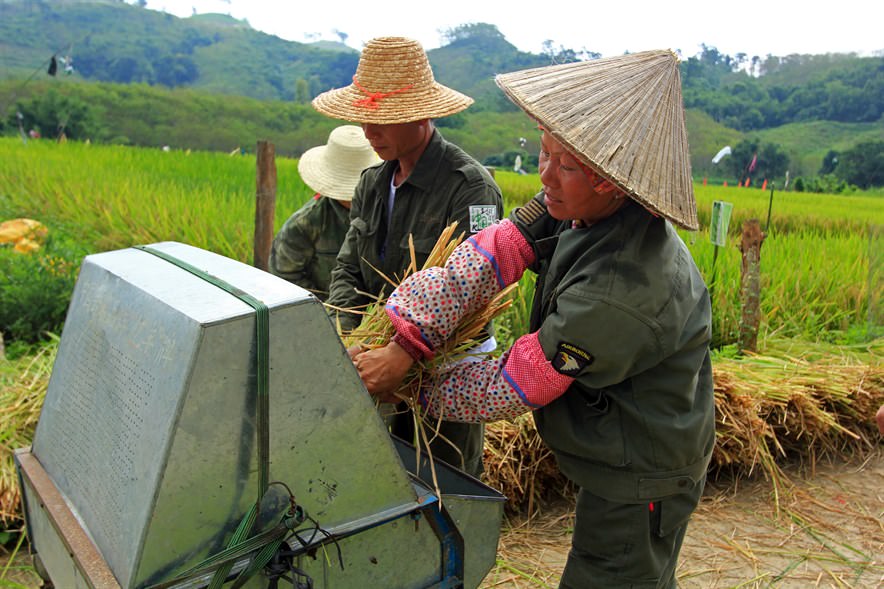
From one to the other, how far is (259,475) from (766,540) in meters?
2.66

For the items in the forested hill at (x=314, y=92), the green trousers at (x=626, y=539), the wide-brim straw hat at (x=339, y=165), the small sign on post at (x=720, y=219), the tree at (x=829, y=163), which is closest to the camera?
the green trousers at (x=626, y=539)

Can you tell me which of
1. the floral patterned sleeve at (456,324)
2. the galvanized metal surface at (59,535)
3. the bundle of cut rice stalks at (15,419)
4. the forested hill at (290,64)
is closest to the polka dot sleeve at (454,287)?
the floral patterned sleeve at (456,324)

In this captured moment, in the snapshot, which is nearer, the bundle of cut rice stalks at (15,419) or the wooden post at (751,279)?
the bundle of cut rice stalks at (15,419)

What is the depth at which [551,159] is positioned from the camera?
1.50m

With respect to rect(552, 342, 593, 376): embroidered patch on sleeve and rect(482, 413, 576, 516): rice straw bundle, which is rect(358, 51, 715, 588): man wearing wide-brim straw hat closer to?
rect(552, 342, 593, 376): embroidered patch on sleeve

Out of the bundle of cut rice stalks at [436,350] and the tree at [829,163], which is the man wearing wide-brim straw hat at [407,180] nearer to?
the bundle of cut rice stalks at [436,350]

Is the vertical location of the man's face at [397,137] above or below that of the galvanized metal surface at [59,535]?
above

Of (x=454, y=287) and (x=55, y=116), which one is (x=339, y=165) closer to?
(x=454, y=287)

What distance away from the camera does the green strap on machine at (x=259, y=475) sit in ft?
3.75

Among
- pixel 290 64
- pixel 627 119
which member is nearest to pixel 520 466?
pixel 627 119

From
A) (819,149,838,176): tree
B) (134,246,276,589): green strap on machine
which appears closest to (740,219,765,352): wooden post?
(134,246,276,589): green strap on machine

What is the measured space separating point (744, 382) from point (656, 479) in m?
2.17

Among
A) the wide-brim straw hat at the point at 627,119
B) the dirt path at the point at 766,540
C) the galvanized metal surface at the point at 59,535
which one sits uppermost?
the wide-brim straw hat at the point at 627,119

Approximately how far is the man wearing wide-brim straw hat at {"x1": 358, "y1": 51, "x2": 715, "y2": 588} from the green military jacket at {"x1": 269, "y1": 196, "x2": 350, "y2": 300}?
1919mm
